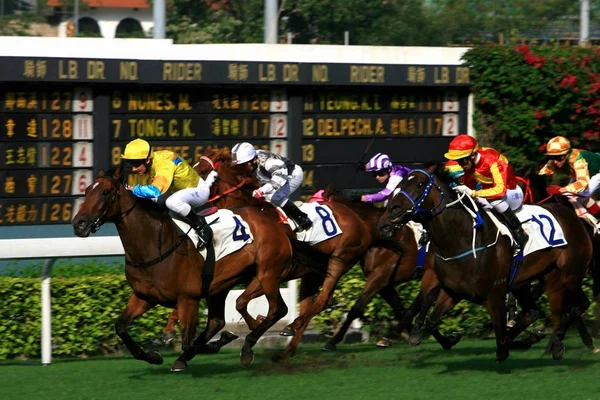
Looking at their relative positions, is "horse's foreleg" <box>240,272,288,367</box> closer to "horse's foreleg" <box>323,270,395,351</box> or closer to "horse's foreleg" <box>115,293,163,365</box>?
"horse's foreleg" <box>115,293,163,365</box>

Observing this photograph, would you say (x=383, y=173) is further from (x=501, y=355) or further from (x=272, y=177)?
(x=501, y=355)

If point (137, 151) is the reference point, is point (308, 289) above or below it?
below

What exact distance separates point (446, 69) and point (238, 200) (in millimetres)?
3541

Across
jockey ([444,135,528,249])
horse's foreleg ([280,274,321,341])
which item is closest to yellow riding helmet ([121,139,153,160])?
jockey ([444,135,528,249])

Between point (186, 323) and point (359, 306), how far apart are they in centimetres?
180

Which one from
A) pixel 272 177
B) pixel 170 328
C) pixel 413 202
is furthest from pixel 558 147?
pixel 170 328

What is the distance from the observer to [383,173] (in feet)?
29.4

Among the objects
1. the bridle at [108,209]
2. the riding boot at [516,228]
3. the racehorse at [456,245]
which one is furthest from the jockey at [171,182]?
the riding boot at [516,228]

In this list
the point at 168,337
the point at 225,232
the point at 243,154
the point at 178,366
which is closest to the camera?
the point at 178,366

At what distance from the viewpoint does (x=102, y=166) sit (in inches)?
397

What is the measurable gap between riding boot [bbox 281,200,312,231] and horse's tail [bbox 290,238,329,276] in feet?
0.61

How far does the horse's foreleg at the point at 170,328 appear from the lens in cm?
809

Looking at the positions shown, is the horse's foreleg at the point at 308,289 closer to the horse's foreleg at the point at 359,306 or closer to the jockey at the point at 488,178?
the horse's foreleg at the point at 359,306

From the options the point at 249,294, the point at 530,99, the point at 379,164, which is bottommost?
the point at 249,294
